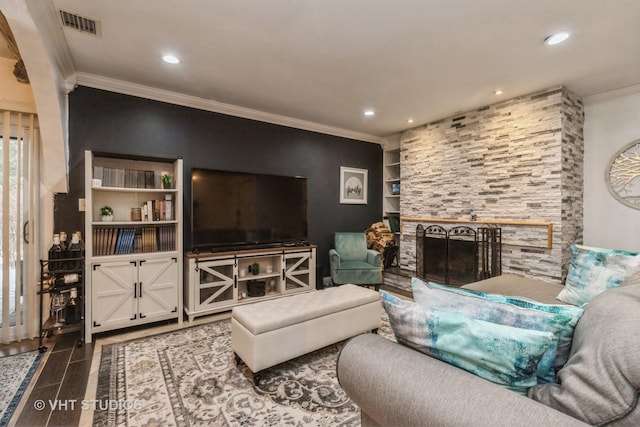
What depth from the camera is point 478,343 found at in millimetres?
925

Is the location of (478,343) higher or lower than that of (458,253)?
higher

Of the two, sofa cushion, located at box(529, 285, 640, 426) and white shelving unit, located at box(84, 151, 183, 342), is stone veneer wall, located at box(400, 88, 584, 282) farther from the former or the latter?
white shelving unit, located at box(84, 151, 183, 342)

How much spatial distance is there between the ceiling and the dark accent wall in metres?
0.27

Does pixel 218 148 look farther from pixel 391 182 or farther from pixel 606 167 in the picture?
pixel 606 167

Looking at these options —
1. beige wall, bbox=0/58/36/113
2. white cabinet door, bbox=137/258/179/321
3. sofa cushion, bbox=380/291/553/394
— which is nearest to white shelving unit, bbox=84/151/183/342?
white cabinet door, bbox=137/258/179/321

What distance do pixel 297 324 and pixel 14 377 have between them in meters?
2.06

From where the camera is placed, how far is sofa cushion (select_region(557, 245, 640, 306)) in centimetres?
180

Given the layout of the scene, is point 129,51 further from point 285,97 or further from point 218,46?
point 285,97

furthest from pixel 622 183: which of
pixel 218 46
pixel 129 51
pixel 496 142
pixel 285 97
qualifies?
pixel 129 51

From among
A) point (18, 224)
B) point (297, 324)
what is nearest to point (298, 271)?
point (297, 324)

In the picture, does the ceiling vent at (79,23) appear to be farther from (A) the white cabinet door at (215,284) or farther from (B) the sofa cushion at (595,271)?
(B) the sofa cushion at (595,271)

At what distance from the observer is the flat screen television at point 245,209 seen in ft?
10.9

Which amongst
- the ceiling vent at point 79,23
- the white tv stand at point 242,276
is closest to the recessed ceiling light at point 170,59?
the ceiling vent at point 79,23

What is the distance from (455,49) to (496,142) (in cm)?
172
